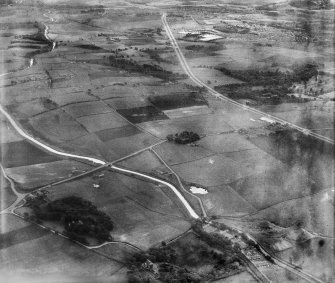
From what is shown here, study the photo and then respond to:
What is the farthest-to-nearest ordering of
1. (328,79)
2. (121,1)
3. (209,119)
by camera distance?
1. (121,1)
2. (328,79)
3. (209,119)

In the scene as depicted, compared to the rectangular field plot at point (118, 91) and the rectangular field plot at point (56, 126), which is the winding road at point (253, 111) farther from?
the rectangular field plot at point (56, 126)

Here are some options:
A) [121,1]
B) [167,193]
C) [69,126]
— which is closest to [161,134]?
[69,126]

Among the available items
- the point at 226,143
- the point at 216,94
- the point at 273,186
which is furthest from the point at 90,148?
the point at 216,94

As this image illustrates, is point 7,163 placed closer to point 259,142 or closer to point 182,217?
point 182,217

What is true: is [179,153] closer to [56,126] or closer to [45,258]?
[56,126]

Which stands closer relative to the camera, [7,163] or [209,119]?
[7,163]

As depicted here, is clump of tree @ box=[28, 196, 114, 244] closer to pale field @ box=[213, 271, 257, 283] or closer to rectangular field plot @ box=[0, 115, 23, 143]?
pale field @ box=[213, 271, 257, 283]
